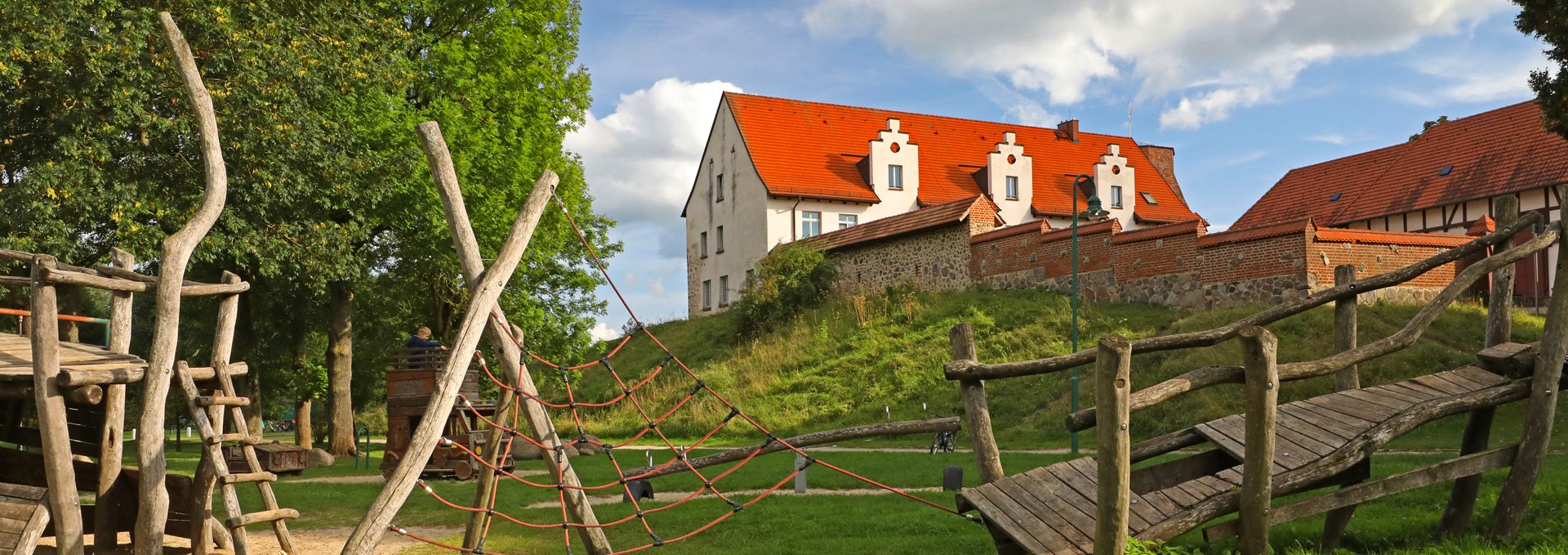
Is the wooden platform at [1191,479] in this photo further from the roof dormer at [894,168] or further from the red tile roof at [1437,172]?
the roof dormer at [894,168]

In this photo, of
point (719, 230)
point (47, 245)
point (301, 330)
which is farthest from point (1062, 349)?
point (719, 230)

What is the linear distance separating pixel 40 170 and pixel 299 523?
23.1 ft

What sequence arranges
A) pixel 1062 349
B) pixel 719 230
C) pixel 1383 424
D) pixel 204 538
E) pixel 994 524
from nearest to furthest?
pixel 994 524, pixel 1383 424, pixel 204 538, pixel 1062 349, pixel 719 230

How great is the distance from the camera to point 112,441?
7.74 meters

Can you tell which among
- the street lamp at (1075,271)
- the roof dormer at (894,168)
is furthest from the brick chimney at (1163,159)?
the street lamp at (1075,271)

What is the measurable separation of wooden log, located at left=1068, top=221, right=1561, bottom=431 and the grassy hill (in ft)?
28.4

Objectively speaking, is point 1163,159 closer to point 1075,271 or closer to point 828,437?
point 1075,271

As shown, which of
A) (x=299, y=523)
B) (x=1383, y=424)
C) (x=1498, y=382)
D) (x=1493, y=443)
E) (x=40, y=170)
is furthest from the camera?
(x=40, y=170)

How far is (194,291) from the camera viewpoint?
26.6 feet

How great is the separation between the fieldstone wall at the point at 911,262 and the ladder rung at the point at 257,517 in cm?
2268

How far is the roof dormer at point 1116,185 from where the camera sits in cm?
4038

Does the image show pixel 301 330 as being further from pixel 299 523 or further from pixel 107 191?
pixel 299 523

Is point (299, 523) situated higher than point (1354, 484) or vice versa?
point (1354, 484)

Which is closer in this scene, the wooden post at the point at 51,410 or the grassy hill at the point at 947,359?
the wooden post at the point at 51,410
